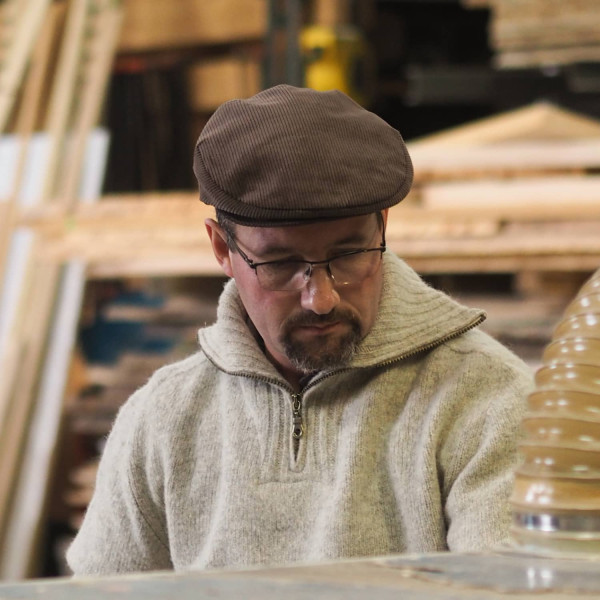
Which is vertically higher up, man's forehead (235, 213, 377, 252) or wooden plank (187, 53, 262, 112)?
wooden plank (187, 53, 262, 112)

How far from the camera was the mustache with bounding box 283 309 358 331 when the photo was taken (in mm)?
1653

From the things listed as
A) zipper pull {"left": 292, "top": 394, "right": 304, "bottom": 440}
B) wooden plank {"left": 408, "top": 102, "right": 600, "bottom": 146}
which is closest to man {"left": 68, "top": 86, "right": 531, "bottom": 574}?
zipper pull {"left": 292, "top": 394, "right": 304, "bottom": 440}

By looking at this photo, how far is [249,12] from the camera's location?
5.20 metres

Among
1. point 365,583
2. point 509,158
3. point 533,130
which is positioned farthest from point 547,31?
point 365,583

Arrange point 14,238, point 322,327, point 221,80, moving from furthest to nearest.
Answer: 1. point 221,80
2. point 14,238
3. point 322,327

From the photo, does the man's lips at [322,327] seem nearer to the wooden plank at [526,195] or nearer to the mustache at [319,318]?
the mustache at [319,318]

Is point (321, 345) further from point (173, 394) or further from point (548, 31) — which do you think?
point (548, 31)

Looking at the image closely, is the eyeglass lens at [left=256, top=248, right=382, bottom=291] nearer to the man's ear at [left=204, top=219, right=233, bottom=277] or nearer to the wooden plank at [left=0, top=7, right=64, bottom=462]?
the man's ear at [left=204, top=219, right=233, bottom=277]

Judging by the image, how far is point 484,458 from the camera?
63.7 inches

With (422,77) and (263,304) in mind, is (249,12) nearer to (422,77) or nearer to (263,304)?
(422,77)

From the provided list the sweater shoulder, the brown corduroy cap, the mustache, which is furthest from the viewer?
the sweater shoulder

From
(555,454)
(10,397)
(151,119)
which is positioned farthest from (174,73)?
(555,454)

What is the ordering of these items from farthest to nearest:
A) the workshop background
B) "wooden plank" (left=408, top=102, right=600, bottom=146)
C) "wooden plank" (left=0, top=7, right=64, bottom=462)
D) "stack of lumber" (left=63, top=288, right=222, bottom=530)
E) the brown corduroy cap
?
1. "stack of lumber" (left=63, top=288, right=222, bottom=530)
2. "wooden plank" (left=0, top=7, right=64, bottom=462)
3. "wooden plank" (left=408, top=102, right=600, bottom=146)
4. the workshop background
5. the brown corduroy cap

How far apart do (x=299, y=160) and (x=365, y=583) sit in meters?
0.74
